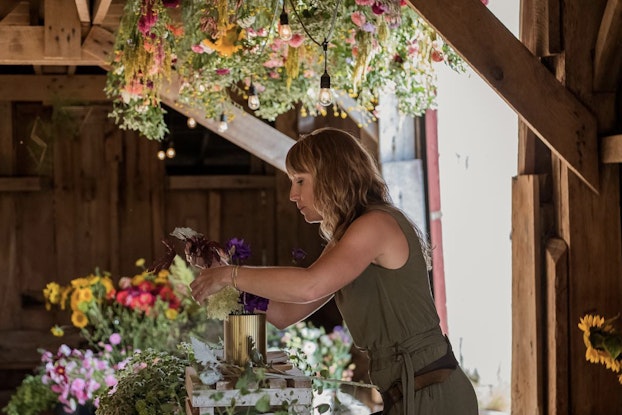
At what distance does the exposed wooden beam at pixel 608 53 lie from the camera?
2.97 m

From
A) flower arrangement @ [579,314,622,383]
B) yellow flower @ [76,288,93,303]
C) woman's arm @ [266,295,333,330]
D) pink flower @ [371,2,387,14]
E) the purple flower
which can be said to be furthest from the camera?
yellow flower @ [76,288,93,303]

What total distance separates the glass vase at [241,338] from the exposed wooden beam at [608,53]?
148 centimetres

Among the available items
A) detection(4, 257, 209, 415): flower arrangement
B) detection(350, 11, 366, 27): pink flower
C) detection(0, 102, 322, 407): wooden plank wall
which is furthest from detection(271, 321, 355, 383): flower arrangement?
detection(350, 11, 366, 27): pink flower

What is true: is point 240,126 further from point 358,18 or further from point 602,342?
point 602,342

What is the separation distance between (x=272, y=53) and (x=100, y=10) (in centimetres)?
99

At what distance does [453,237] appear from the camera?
17.4 ft

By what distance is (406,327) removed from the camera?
7.51ft

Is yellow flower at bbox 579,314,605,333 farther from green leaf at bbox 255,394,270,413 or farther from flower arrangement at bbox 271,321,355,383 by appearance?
flower arrangement at bbox 271,321,355,383

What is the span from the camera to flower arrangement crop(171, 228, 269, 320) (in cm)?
224

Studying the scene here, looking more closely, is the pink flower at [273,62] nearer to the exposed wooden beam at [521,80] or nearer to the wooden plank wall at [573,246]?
the wooden plank wall at [573,246]

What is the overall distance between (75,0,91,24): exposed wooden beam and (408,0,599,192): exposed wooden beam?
98.6 inches

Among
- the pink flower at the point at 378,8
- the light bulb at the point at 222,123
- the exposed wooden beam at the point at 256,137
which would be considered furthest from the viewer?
the exposed wooden beam at the point at 256,137

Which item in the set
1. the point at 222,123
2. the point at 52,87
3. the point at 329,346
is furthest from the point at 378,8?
the point at 52,87

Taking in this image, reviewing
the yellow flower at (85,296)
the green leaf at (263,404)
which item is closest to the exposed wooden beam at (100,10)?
the yellow flower at (85,296)
